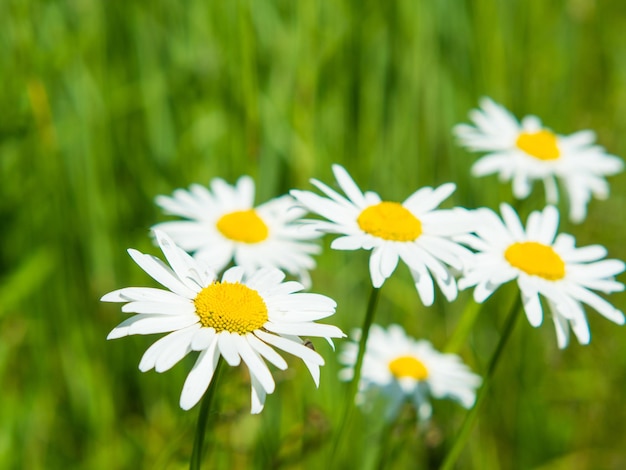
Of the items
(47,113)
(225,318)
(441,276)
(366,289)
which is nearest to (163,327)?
(225,318)

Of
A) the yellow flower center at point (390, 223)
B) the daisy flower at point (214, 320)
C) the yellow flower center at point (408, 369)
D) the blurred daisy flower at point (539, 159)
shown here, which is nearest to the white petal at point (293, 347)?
the daisy flower at point (214, 320)

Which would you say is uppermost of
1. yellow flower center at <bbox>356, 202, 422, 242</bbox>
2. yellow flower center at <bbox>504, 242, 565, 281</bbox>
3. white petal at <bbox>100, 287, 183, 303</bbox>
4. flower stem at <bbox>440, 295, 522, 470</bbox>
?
yellow flower center at <bbox>356, 202, 422, 242</bbox>

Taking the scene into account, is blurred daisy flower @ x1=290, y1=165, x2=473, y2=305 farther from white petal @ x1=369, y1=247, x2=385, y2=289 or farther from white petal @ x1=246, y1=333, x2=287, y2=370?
white petal @ x1=246, y1=333, x2=287, y2=370

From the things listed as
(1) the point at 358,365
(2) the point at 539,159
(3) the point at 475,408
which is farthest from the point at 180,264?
(2) the point at 539,159

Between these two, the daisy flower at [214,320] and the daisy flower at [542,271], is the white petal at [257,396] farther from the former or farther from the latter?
the daisy flower at [542,271]

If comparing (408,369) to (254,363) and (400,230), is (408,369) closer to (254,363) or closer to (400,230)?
(400,230)

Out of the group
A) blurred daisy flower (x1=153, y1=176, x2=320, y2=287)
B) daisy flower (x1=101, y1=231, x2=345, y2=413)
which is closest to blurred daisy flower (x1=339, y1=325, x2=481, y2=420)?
blurred daisy flower (x1=153, y1=176, x2=320, y2=287)

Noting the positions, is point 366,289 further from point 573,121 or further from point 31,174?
point 573,121
